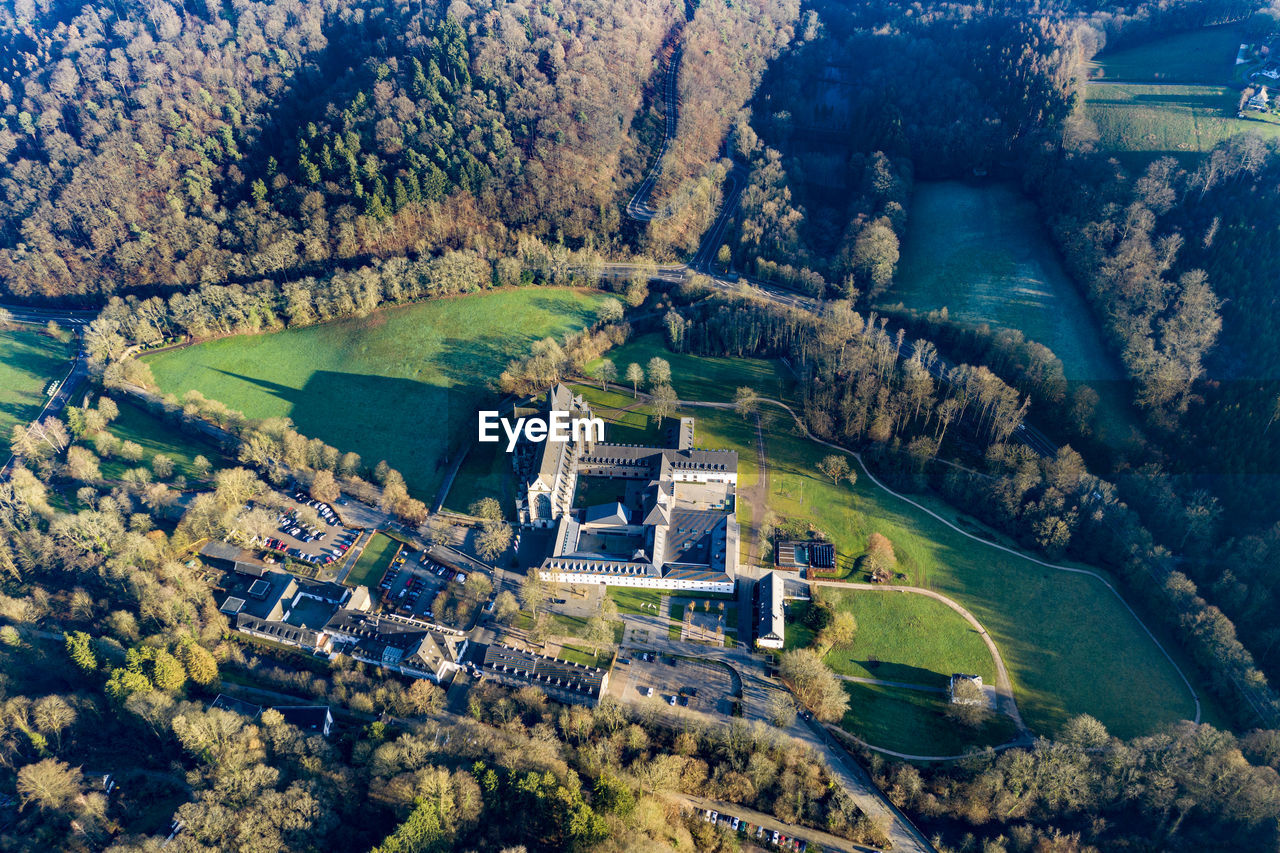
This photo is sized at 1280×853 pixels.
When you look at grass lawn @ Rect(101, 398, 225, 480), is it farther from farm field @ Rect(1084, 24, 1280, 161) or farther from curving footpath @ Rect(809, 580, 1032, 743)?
farm field @ Rect(1084, 24, 1280, 161)

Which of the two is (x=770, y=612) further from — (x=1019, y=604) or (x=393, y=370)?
(x=393, y=370)

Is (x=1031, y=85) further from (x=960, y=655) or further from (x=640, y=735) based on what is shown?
(x=640, y=735)

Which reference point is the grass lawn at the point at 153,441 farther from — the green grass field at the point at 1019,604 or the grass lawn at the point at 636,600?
the green grass field at the point at 1019,604

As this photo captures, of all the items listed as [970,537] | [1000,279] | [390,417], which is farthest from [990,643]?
[390,417]

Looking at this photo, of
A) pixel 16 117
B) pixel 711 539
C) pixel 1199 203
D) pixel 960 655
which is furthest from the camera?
pixel 16 117

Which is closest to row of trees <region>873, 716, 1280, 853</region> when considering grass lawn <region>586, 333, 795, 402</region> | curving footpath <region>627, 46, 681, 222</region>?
grass lawn <region>586, 333, 795, 402</region>

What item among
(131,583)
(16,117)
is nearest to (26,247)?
(16,117)

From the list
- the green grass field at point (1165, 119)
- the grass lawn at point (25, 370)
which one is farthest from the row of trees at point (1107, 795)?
the grass lawn at point (25, 370)
